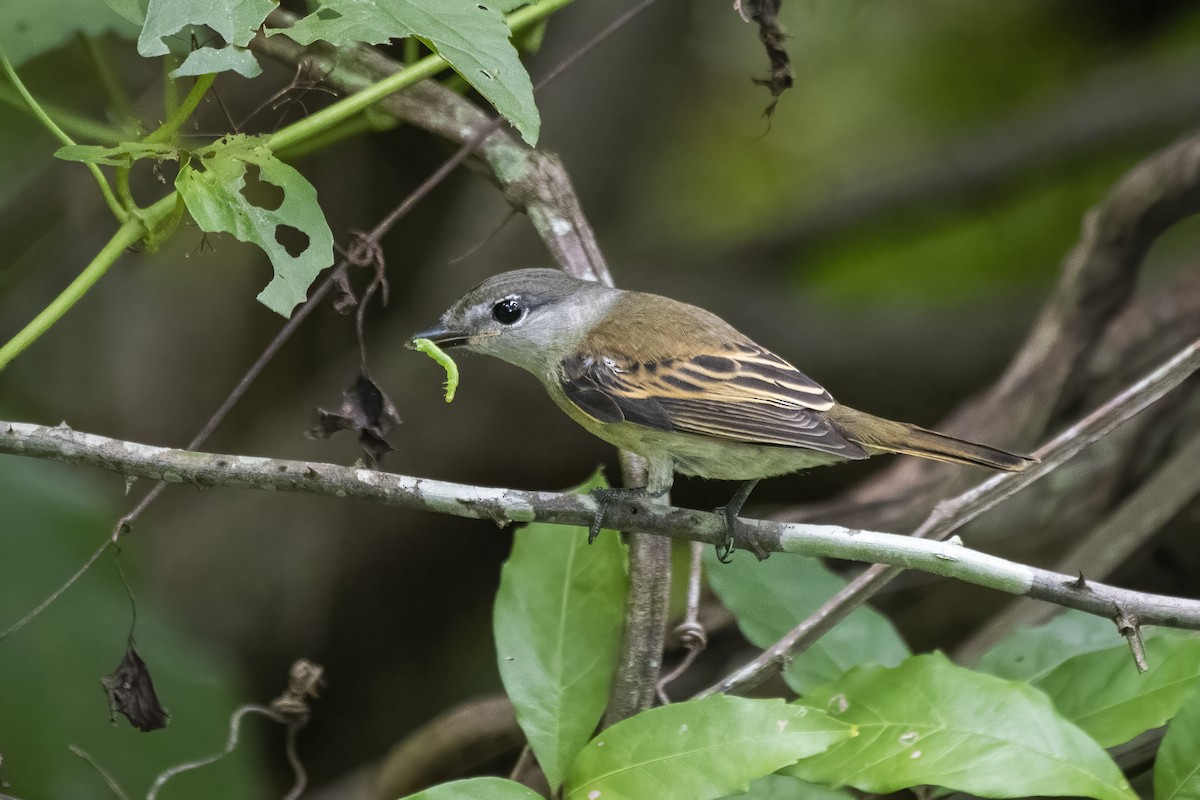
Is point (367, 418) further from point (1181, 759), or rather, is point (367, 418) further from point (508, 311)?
point (1181, 759)

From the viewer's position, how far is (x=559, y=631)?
2.29 metres

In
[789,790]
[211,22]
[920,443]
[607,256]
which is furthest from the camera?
[607,256]

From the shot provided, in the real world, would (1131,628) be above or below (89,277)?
below

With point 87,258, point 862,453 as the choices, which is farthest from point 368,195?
point 862,453

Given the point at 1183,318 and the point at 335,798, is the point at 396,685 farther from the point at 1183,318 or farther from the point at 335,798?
the point at 1183,318

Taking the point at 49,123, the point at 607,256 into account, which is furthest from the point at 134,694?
the point at 607,256

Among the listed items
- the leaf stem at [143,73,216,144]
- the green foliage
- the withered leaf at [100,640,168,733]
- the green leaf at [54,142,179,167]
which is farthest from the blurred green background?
the green leaf at [54,142,179,167]

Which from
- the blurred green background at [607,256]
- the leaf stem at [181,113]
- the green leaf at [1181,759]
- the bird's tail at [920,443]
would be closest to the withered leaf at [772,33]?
the bird's tail at [920,443]

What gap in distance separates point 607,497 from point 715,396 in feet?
1.77

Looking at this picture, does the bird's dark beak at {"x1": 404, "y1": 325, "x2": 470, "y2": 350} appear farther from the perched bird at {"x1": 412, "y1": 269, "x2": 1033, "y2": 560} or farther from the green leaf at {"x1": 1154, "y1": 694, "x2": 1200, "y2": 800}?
the green leaf at {"x1": 1154, "y1": 694, "x2": 1200, "y2": 800}

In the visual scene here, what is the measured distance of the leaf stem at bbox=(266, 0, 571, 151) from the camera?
2.28 metres

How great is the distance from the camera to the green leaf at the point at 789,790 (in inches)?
85.2

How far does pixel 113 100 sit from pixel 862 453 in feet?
6.28

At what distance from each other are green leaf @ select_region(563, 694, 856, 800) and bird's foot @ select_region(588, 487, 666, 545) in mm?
369
